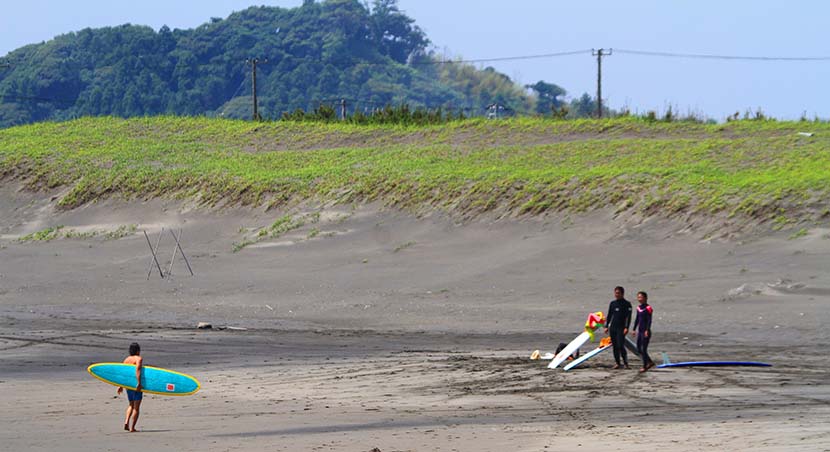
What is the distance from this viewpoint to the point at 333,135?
48.4 m

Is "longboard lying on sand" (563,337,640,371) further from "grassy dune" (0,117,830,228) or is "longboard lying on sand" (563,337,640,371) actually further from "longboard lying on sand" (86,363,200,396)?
"grassy dune" (0,117,830,228)

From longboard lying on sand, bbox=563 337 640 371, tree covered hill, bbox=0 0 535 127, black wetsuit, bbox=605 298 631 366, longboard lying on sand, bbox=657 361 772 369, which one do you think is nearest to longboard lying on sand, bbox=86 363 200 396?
longboard lying on sand, bbox=563 337 640 371

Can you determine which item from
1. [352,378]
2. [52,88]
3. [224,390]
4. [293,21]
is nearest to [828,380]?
[352,378]

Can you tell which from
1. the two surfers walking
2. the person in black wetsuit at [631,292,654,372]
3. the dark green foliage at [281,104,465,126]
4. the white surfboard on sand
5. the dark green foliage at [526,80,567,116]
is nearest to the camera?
the person in black wetsuit at [631,292,654,372]

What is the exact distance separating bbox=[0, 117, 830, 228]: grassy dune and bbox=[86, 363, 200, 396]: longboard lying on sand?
16.5 m

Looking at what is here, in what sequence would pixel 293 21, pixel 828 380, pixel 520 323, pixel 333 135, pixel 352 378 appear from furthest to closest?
pixel 293 21 < pixel 333 135 < pixel 520 323 < pixel 352 378 < pixel 828 380

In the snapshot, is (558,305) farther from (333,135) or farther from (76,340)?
(333,135)

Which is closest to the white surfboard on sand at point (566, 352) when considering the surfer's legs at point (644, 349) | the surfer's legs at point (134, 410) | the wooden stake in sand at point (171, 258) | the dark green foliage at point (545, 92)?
the surfer's legs at point (644, 349)

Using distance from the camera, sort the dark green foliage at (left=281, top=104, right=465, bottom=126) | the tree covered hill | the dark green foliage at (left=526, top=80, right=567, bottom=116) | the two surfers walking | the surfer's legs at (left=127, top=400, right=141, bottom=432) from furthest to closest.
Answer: the dark green foliage at (left=526, top=80, right=567, bottom=116)
the tree covered hill
the dark green foliage at (left=281, top=104, right=465, bottom=126)
the two surfers walking
the surfer's legs at (left=127, top=400, right=141, bottom=432)

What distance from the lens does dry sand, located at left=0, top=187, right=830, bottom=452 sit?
49.5 ft

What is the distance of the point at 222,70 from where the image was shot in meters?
115

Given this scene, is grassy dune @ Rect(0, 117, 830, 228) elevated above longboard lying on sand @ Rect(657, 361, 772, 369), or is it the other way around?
grassy dune @ Rect(0, 117, 830, 228)

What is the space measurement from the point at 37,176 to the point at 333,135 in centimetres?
1048

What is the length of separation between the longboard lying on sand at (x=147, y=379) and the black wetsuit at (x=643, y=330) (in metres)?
6.69
